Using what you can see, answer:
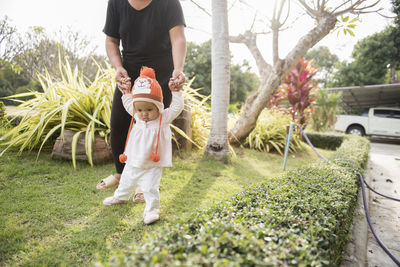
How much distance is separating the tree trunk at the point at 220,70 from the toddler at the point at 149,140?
194 cm

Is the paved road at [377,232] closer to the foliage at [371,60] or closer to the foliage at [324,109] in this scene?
the foliage at [324,109]

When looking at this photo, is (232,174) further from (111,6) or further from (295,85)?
(295,85)

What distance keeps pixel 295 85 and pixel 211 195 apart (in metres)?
6.24

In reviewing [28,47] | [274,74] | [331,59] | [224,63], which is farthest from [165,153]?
[331,59]

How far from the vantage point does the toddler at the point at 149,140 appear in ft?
5.42

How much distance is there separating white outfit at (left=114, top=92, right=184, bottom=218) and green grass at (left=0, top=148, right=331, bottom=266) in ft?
0.87

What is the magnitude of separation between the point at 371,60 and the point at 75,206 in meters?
25.8

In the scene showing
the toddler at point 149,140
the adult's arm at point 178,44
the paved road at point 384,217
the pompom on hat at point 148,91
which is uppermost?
the adult's arm at point 178,44

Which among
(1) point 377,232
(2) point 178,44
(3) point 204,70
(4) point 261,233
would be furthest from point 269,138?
(3) point 204,70

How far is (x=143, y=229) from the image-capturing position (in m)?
1.64

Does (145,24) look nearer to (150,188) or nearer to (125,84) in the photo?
(125,84)

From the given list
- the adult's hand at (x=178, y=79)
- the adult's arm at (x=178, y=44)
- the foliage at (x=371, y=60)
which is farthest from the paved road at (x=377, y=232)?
the foliage at (x=371, y=60)

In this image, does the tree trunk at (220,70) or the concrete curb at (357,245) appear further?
the tree trunk at (220,70)

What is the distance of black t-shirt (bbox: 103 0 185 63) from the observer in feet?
6.18
